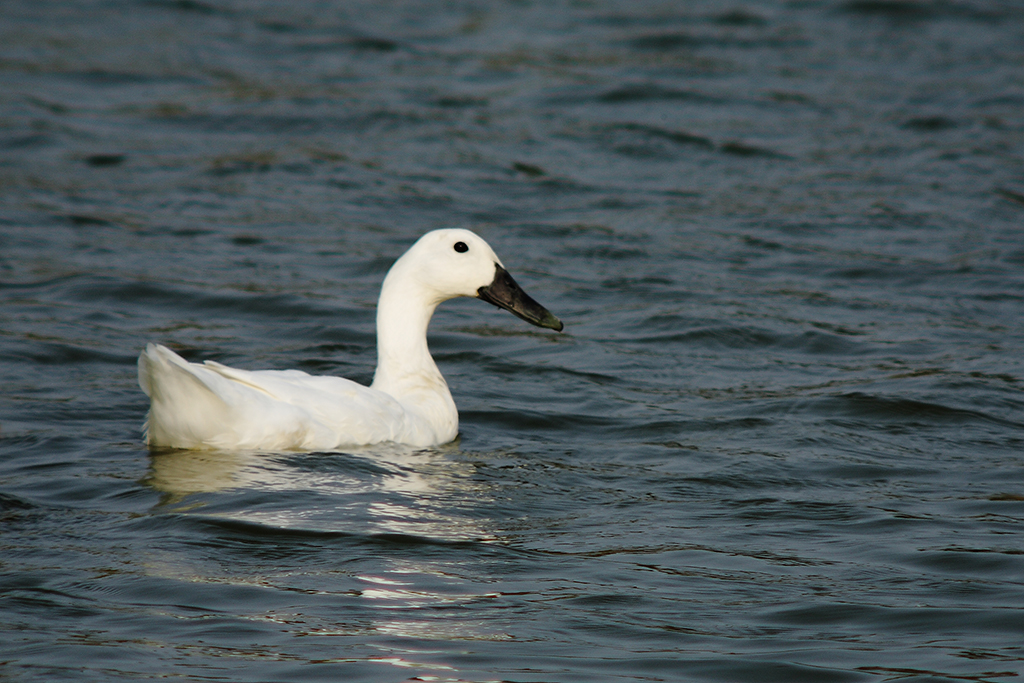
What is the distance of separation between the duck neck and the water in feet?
1.61

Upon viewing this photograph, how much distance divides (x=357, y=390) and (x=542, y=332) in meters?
3.19

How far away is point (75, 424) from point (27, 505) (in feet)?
4.92

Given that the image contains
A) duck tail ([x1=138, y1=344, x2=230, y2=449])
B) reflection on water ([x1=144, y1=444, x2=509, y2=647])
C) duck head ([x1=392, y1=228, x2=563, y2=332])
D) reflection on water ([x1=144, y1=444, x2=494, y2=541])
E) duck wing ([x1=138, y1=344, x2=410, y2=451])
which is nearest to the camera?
reflection on water ([x1=144, y1=444, x2=509, y2=647])

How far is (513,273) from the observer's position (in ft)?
35.2

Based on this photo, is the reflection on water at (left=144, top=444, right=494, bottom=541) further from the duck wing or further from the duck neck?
the duck neck

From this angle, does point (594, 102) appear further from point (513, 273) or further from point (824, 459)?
point (824, 459)

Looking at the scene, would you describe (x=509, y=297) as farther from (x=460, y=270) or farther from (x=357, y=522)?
(x=357, y=522)

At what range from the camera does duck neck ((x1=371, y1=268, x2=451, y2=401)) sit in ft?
24.3

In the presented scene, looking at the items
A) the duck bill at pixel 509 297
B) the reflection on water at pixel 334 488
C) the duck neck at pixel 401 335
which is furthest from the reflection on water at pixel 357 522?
the duck bill at pixel 509 297

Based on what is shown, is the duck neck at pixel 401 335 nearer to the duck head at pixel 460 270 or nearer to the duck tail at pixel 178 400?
the duck head at pixel 460 270

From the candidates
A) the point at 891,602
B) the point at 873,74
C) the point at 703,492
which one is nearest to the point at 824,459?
the point at 703,492

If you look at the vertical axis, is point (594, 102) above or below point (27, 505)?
above

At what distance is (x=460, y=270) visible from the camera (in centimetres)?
741

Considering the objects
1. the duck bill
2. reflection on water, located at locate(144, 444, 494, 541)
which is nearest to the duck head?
the duck bill
